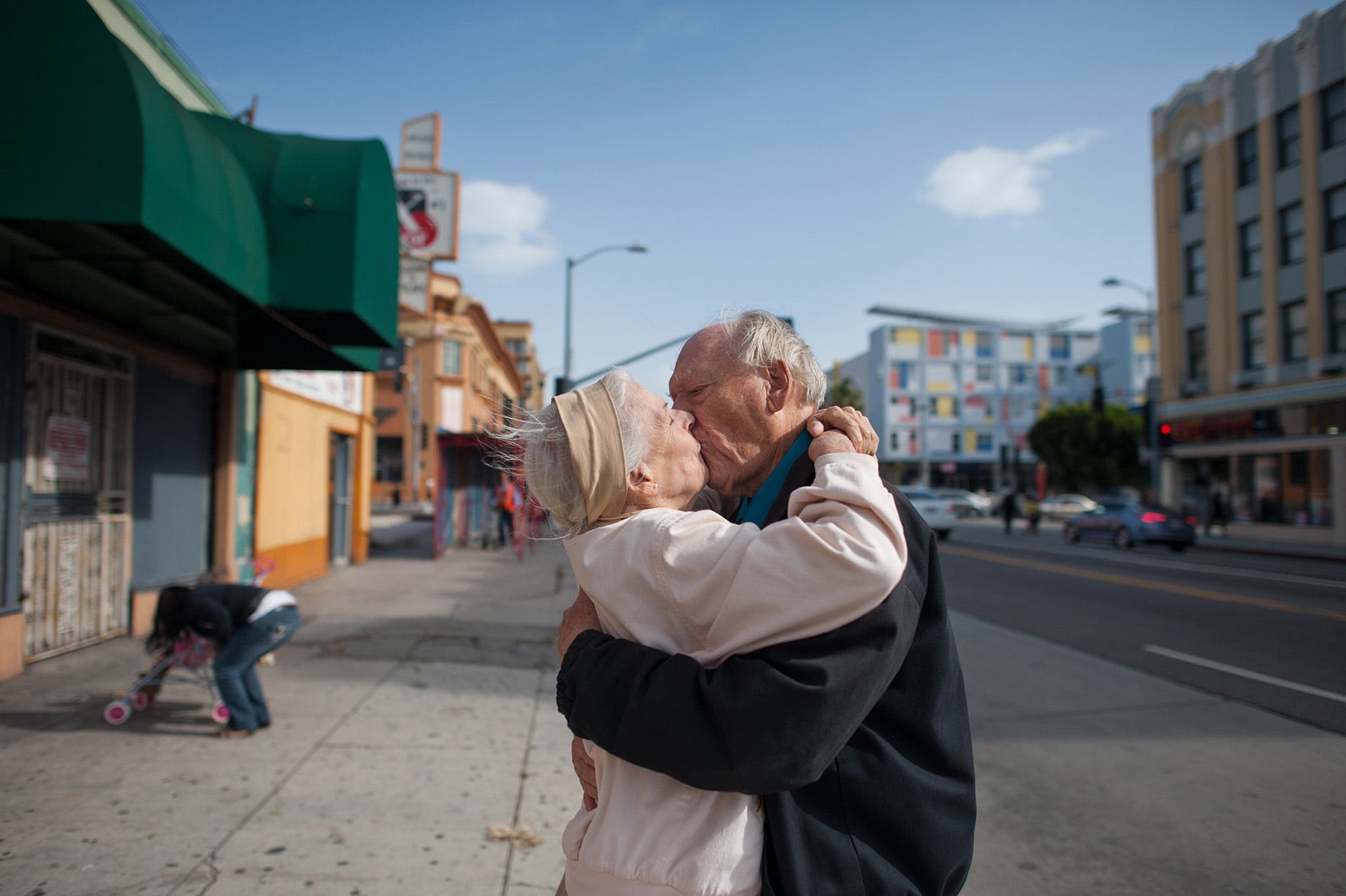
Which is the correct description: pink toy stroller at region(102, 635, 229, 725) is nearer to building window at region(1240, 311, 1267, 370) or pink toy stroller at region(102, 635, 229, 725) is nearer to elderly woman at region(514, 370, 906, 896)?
elderly woman at region(514, 370, 906, 896)

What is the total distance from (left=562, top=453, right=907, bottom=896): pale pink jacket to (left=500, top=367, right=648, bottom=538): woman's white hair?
0.05 m

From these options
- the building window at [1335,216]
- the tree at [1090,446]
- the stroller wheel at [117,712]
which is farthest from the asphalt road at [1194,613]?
the tree at [1090,446]

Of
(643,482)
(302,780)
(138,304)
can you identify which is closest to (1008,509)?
(138,304)

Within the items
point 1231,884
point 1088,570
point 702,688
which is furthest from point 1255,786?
point 1088,570

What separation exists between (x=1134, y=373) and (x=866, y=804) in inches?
2839

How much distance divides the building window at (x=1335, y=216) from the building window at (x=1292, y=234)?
714 millimetres

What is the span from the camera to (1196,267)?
94.4 ft

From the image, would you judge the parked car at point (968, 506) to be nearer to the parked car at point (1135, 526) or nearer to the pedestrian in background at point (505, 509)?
the parked car at point (1135, 526)

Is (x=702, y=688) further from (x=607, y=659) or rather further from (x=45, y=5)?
(x=45, y=5)

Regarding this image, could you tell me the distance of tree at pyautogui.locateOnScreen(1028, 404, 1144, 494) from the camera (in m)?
44.4

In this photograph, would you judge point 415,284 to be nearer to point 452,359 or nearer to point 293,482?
point 293,482

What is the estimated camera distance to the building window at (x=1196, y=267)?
28.2 m

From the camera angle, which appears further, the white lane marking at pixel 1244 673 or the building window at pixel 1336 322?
the building window at pixel 1336 322

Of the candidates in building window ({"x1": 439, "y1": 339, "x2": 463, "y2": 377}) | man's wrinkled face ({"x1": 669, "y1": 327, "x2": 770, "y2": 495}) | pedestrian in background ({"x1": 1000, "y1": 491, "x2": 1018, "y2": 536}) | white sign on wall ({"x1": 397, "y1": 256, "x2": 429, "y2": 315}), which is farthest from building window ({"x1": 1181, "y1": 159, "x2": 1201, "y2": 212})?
man's wrinkled face ({"x1": 669, "y1": 327, "x2": 770, "y2": 495})
